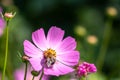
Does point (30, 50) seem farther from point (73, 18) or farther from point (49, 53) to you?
point (73, 18)

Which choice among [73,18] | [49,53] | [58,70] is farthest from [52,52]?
[73,18]

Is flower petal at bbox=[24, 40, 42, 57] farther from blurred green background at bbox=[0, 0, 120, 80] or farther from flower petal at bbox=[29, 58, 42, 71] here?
blurred green background at bbox=[0, 0, 120, 80]

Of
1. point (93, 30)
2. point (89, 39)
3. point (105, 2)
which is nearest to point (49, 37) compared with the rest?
point (89, 39)

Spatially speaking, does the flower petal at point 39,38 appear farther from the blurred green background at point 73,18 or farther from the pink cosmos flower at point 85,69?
the blurred green background at point 73,18

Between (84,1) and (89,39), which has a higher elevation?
(84,1)

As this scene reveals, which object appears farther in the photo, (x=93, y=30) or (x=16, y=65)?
(x=93, y=30)

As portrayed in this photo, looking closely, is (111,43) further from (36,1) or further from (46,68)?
(46,68)

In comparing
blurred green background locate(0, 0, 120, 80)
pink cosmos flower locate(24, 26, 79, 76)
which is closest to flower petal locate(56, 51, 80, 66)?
pink cosmos flower locate(24, 26, 79, 76)

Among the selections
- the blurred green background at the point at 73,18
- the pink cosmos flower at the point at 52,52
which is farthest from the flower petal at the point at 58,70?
the blurred green background at the point at 73,18
